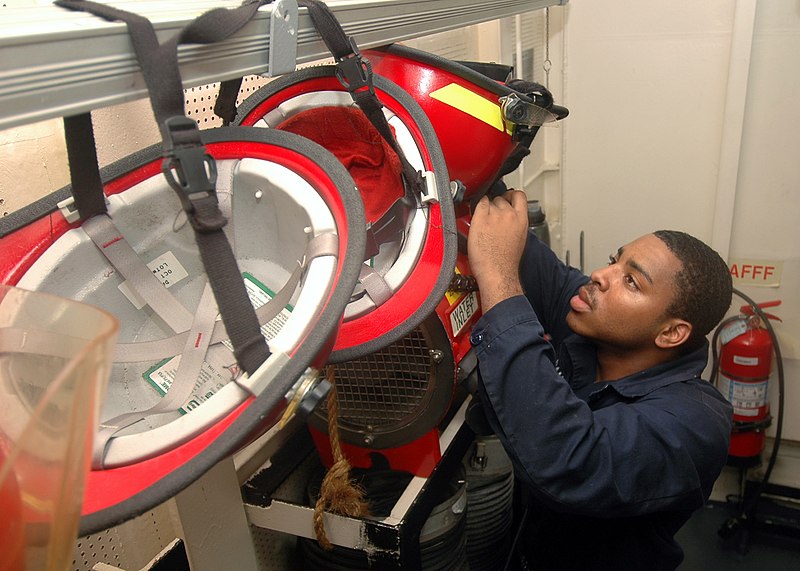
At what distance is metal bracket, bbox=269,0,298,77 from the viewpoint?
24.9 inches

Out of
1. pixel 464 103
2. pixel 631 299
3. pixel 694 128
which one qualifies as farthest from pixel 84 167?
pixel 694 128

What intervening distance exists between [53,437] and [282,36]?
46 centimetres

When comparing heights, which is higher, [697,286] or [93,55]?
[93,55]

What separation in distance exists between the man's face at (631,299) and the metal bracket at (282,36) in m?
0.84

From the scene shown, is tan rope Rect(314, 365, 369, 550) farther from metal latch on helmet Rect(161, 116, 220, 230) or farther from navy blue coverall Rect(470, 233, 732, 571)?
metal latch on helmet Rect(161, 116, 220, 230)

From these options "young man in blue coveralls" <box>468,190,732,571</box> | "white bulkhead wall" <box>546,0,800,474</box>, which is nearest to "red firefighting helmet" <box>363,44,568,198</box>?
"young man in blue coveralls" <box>468,190,732,571</box>

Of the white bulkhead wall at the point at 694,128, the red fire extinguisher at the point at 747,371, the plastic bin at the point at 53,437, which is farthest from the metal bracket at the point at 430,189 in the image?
the red fire extinguisher at the point at 747,371

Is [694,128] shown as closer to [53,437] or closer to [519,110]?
[519,110]

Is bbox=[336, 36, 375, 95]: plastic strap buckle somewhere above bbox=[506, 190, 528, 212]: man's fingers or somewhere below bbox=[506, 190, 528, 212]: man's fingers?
above

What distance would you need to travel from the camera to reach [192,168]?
496 mm

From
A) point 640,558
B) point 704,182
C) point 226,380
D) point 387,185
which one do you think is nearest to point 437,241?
point 387,185

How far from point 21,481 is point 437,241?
52 cm

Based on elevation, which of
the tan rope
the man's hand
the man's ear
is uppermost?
the man's hand

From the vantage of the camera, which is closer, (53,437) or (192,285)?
(53,437)
